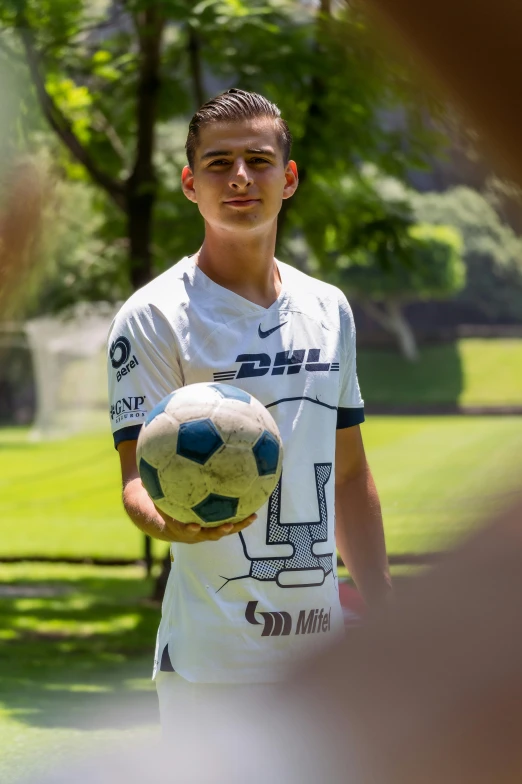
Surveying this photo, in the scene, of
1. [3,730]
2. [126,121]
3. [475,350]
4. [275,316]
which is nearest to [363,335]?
[475,350]

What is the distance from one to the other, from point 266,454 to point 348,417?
2.60ft

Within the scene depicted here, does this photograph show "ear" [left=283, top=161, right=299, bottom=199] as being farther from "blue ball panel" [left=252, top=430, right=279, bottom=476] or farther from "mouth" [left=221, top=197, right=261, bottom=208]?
"blue ball panel" [left=252, top=430, right=279, bottom=476]

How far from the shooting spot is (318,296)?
2471mm

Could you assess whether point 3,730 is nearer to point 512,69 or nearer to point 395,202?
point 395,202

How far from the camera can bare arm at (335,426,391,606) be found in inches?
96.4

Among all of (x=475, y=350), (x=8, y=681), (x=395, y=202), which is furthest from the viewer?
(x=475, y=350)

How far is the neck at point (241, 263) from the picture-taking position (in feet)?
7.73

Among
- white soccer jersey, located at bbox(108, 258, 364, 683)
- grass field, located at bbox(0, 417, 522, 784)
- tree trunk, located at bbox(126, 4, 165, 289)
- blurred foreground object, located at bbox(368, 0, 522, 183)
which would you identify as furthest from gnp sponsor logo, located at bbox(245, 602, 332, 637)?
tree trunk, located at bbox(126, 4, 165, 289)

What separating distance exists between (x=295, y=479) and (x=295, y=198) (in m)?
6.47

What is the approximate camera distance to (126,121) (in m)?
9.67

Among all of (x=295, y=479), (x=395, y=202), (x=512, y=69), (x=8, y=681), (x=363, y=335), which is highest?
(x=512, y=69)

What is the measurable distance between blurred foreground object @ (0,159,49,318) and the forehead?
1.12ft

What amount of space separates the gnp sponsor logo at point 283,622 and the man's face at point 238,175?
768 millimetres

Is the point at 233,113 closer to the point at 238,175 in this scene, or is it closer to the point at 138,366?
the point at 238,175
